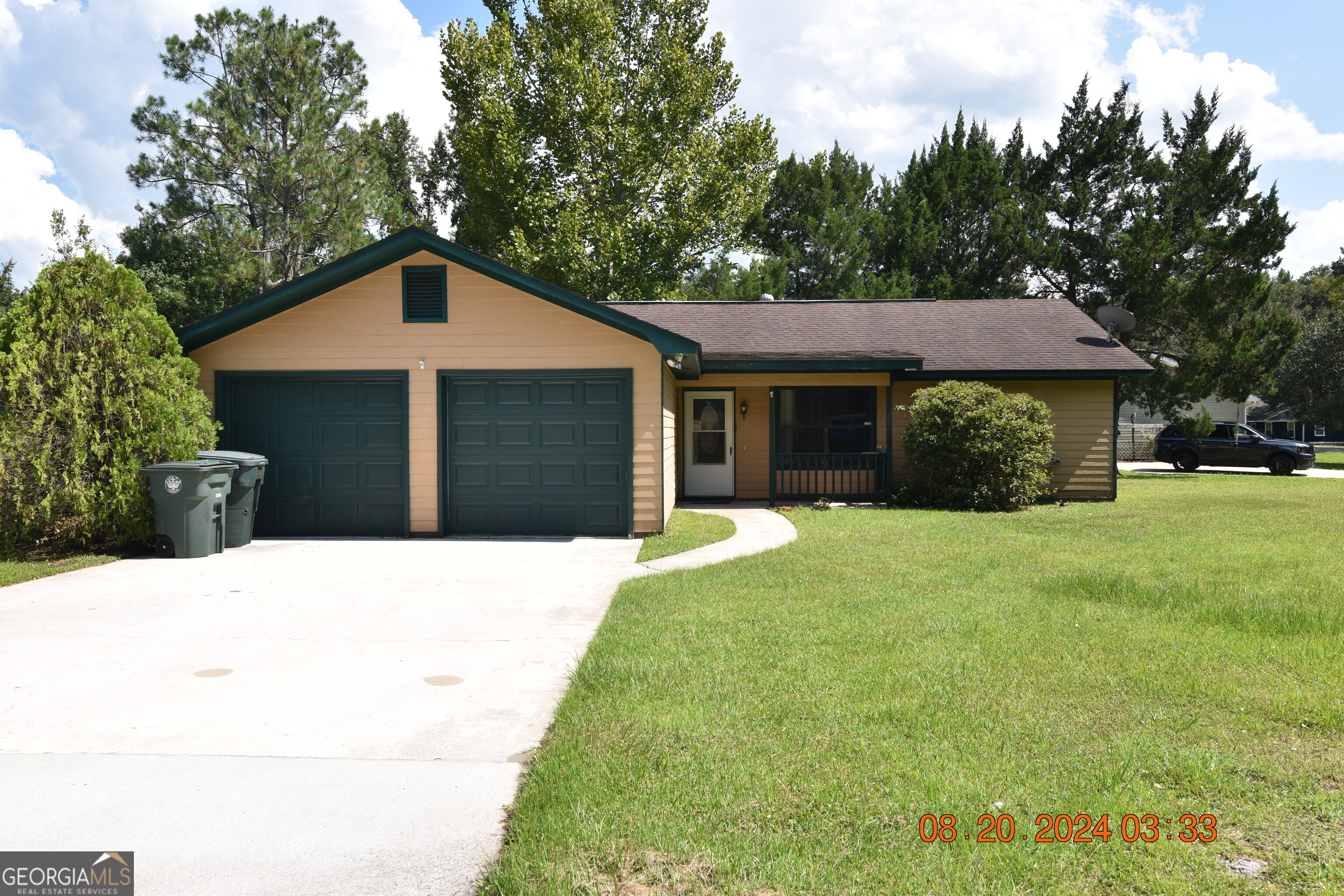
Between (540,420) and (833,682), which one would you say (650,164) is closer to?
(540,420)

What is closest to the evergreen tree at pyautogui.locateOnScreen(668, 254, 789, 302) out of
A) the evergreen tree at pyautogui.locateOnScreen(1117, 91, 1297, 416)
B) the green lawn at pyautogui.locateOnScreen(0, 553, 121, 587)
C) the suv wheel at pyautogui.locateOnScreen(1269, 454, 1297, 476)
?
the evergreen tree at pyautogui.locateOnScreen(1117, 91, 1297, 416)

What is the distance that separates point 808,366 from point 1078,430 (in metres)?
Result: 5.84

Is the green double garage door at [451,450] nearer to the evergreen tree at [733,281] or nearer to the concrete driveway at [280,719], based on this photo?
the concrete driveway at [280,719]

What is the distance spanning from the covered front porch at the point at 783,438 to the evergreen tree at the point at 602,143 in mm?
10588

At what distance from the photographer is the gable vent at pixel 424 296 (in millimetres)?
10977

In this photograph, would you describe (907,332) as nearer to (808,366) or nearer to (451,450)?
(808,366)

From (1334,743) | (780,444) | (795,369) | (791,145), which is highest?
(791,145)

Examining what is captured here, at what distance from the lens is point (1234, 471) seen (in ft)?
80.8

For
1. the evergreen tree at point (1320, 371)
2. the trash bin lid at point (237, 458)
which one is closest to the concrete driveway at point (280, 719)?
the trash bin lid at point (237, 458)

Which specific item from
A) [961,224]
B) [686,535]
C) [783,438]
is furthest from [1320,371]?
[686,535]

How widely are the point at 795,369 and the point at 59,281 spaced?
1070 cm

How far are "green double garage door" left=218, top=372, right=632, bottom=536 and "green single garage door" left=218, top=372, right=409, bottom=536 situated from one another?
14mm

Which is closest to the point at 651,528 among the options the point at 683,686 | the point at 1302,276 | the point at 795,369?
the point at 795,369

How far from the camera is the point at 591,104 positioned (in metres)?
25.2
